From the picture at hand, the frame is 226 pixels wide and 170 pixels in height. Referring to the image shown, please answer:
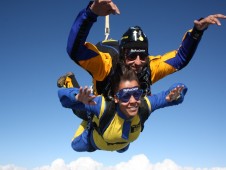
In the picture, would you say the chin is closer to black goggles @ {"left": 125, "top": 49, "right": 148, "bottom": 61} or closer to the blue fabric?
black goggles @ {"left": 125, "top": 49, "right": 148, "bottom": 61}

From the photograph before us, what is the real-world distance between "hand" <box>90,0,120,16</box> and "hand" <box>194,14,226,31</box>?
143cm

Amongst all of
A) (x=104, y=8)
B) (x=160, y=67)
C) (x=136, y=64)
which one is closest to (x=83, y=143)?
(x=160, y=67)

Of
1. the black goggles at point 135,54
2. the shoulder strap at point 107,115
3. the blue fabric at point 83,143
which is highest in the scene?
the black goggles at point 135,54

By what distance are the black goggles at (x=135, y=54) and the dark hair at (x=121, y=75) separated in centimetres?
13

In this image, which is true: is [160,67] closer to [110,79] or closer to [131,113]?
[110,79]

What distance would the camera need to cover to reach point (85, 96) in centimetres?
411

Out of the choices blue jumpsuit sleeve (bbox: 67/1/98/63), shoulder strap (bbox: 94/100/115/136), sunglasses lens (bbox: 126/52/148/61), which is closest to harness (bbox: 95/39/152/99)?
shoulder strap (bbox: 94/100/115/136)

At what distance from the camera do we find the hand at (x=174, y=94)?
14.8 feet

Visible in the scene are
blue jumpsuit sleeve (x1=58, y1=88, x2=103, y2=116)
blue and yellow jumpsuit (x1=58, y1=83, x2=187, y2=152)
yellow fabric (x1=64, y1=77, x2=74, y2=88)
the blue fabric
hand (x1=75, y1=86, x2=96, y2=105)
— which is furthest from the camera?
yellow fabric (x1=64, y1=77, x2=74, y2=88)

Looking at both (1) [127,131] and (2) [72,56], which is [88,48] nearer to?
(2) [72,56]

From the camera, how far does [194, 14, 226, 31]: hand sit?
4504mm

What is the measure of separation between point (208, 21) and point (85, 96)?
5.98ft

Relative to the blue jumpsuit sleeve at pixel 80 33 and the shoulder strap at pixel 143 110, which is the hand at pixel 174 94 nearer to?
the shoulder strap at pixel 143 110

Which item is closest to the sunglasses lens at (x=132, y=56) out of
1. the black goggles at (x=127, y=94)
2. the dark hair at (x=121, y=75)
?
the dark hair at (x=121, y=75)
